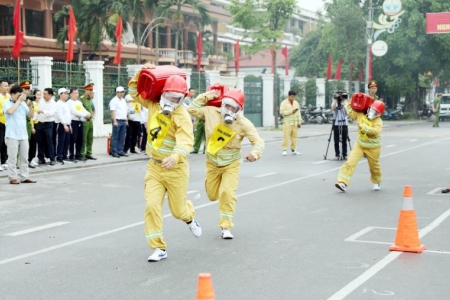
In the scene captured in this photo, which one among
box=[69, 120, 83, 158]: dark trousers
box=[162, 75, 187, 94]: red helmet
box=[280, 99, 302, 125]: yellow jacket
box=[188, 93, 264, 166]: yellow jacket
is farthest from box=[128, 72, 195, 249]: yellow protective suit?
box=[280, 99, 302, 125]: yellow jacket

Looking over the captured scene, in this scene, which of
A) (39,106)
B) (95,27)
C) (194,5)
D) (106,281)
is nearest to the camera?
(106,281)

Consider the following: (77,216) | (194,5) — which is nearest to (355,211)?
(77,216)

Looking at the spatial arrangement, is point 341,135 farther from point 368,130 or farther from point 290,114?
point 368,130

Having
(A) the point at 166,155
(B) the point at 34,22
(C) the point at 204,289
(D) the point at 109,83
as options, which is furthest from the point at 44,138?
(B) the point at 34,22

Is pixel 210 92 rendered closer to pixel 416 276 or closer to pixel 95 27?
pixel 416 276

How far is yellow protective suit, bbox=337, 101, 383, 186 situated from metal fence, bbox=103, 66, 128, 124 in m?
15.8

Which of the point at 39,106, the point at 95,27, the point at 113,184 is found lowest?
the point at 113,184

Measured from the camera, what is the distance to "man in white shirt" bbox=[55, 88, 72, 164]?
18141mm

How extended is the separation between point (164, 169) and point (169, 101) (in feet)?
2.23

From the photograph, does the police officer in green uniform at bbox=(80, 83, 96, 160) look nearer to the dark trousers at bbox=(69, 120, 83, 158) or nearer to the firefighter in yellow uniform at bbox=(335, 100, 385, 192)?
the dark trousers at bbox=(69, 120, 83, 158)

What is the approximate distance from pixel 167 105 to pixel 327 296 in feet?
8.36

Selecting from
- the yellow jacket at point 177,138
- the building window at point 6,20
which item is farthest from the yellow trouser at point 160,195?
the building window at point 6,20

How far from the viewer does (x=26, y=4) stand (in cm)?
4266

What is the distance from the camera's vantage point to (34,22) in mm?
44281
